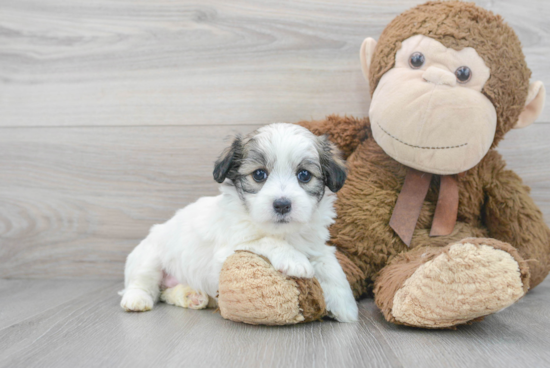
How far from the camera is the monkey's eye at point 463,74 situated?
5.33ft

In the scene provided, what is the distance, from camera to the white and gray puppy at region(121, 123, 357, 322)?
1.42m

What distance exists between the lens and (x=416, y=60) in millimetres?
1687

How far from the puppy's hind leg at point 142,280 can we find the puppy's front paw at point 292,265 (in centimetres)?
62

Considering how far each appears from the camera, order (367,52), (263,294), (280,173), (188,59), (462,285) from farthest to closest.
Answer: (188,59), (367,52), (280,173), (263,294), (462,285)

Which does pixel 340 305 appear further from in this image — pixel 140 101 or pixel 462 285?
pixel 140 101

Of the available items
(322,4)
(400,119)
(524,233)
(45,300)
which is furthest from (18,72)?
(524,233)

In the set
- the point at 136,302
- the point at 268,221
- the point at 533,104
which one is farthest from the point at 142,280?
the point at 533,104

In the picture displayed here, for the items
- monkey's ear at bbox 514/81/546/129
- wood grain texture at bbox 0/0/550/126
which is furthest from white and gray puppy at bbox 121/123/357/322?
monkey's ear at bbox 514/81/546/129

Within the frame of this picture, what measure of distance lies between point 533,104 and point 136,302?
69.1 inches

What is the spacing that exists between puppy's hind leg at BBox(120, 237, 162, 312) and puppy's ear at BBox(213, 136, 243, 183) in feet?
1.82

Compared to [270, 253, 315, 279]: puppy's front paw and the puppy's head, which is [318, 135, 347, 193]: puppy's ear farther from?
[270, 253, 315, 279]: puppy's front paw

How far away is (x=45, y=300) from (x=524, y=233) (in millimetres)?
1988

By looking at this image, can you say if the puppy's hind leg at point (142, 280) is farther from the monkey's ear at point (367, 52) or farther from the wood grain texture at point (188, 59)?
the monkey's ear at point (367, 52)

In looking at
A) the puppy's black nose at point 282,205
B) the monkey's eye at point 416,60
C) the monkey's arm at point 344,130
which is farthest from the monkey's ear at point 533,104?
the puppy's black nose at point 282,205
